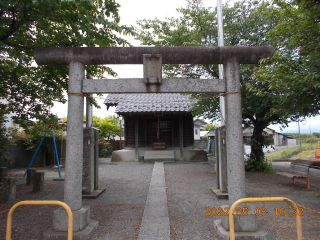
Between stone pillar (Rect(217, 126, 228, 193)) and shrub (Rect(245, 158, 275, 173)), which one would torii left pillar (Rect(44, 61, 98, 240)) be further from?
shrub (Rect(245, 158, 275, 173))

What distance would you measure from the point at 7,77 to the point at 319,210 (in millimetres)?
8881

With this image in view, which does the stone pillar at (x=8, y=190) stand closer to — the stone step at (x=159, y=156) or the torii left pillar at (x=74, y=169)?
the torii left pillar at (x=74, y=169)

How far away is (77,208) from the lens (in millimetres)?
4027

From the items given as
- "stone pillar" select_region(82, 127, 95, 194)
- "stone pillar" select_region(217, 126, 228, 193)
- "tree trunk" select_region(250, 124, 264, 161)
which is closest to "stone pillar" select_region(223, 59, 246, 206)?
"stone pillar" select_region(217, 126, 228, 193)

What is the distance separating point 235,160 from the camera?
402 cm

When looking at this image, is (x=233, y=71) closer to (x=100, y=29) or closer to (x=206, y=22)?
(x=100, y=29)

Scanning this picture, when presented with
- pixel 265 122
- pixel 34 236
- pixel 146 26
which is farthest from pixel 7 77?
pixel 265 122

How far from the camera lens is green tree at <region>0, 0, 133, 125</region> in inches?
189

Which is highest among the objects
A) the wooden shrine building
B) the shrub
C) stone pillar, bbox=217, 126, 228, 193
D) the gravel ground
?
the wooden shrine building

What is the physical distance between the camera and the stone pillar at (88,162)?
6.54 meters

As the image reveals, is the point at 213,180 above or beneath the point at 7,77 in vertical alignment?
beneath

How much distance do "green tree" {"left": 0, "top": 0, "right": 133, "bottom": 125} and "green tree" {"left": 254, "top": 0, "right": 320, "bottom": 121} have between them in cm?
367
